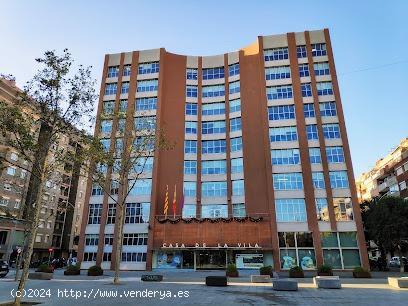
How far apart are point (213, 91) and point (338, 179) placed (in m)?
23.2

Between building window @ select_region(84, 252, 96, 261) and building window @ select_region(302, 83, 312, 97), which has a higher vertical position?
building window @ select_region(302, 83, 312, 97)

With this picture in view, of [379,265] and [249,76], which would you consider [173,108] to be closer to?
[249,76]

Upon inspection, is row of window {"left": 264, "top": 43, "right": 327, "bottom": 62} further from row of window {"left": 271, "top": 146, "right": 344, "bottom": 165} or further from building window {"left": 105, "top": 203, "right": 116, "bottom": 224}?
building window {"left": 105, "top": 203, "right": 116, "bottom": 224}

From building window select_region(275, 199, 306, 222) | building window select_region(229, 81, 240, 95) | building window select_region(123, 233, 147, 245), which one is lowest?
building window select_region(123, 233, 147, 245)

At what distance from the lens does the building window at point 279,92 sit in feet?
159

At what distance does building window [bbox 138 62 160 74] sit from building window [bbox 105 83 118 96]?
4.70m

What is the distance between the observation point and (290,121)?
1839 inches

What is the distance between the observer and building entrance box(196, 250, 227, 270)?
4219 centimetres

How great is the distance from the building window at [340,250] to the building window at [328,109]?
649 inches

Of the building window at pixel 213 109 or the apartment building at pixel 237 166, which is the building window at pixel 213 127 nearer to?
the apartment building at pixel 237 166

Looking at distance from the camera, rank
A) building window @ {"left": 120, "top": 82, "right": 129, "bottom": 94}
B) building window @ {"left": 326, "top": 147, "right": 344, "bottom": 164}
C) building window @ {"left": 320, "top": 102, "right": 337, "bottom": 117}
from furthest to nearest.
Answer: building window @ {"left": 120, "top": 82, "right": 129, "bottom": 94} < building window @ {"left": 320, "top": 102, "right": 337, "bottom": 117} < building window @ {"left": 326, "top": 147, "right": 344, "bottom": 164}

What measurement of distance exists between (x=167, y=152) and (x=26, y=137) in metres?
32.6

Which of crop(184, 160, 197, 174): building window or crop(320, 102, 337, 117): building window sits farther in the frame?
crop(184, 160, 197, 174): building window

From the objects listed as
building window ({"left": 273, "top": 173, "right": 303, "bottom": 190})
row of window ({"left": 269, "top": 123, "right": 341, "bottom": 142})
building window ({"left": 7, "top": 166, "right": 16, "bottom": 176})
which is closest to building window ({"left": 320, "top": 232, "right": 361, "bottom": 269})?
building window ({"left": 273, "top": 173, "right": 303, "bottom": 190})
